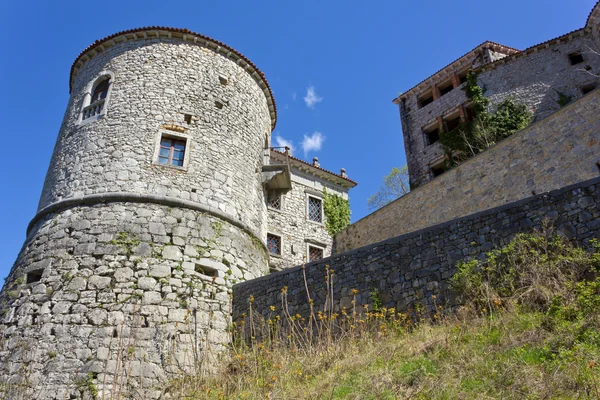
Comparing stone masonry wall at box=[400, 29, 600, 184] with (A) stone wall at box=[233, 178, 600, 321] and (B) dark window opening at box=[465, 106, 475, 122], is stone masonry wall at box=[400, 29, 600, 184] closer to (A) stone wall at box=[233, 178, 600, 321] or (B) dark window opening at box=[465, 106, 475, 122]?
(B) dark window opening at box=[465, 106, 475, 122]

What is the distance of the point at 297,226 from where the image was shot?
779 inches

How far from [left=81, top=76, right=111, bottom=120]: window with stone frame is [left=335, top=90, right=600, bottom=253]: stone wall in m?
9.23

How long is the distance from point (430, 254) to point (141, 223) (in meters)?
6.12

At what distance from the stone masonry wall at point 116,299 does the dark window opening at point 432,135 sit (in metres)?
14.2

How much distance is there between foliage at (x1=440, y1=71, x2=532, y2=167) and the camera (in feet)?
60.5

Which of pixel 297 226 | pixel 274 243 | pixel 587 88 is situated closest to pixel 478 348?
pixel 274 243

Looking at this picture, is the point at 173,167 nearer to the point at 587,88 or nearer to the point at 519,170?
the point at 519,170

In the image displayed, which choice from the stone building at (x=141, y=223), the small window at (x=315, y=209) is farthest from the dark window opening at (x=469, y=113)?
the stone building at (x=141, y=223)

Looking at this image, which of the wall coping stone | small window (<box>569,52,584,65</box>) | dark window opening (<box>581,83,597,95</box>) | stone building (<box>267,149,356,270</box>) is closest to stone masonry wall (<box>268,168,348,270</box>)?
stone building (<box>267,149,356,270</box>)

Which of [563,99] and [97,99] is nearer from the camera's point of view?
[97,99]

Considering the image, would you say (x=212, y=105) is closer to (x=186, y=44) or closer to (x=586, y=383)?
(x=186, y=44)

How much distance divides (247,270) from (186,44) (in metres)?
6.52

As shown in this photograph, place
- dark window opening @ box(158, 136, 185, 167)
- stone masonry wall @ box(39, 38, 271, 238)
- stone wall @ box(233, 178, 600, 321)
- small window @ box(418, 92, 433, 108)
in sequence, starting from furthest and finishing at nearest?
small window @ box(418, 92, 433, 108) < dark window opening @ box(158, 136, 185, 167) < stone masonry wall @ box(39, 38, 271, 238) < stone wall @ box(233, 178, 600, 321)

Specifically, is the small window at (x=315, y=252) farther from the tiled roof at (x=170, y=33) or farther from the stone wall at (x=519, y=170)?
the tiled roof at (x=170, y=33)
